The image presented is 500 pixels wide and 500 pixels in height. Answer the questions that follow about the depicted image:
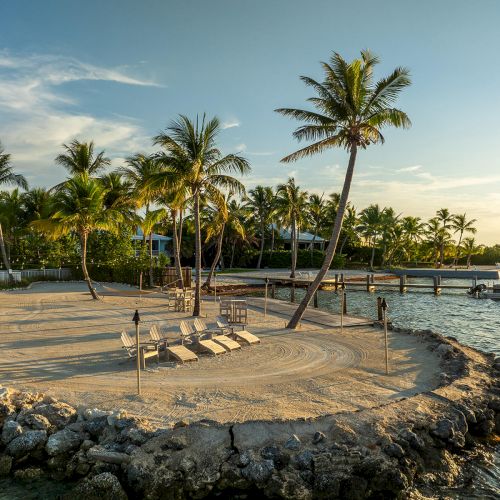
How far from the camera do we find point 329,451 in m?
7.67

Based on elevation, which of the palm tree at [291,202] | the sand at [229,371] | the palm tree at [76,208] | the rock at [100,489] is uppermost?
the palm tree at [291,202]

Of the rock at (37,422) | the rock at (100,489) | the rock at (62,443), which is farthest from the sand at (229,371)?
the rock at (100,489)

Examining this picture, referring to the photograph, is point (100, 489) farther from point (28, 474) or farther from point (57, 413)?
point (57, 413)

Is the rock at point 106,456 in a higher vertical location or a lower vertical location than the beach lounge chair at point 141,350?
lower

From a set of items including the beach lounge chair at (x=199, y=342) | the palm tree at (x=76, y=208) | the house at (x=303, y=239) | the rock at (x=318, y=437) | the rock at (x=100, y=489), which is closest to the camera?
the rock at (x=100, y=489)

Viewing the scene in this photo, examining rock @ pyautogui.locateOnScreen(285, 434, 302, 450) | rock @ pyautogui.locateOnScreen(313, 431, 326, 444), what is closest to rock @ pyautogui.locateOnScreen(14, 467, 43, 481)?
rock @ pyautogui.locateOnScreen(285, 434, 302, 450)

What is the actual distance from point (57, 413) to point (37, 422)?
387mm

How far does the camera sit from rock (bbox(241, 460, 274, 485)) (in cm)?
729

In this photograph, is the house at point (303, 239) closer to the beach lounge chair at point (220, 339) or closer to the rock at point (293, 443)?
the beach lounge chair at point (220, 339)

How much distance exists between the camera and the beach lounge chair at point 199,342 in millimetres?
13625

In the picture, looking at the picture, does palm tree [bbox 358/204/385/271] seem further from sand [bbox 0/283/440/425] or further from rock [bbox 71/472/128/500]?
rock [bbox 71/472/128/500]

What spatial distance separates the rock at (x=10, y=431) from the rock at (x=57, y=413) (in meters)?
0.44

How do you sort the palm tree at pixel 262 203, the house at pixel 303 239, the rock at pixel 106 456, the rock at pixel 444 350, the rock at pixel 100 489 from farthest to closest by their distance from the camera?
the house at pixel 303 239, the palm tree at pixel 262 203, the rock at pixel 444 350, the rock at pixel 106 456, the rock at pixel 100 489

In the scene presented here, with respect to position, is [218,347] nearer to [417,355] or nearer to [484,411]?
[417,355]
